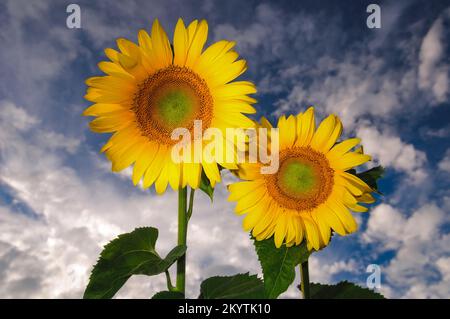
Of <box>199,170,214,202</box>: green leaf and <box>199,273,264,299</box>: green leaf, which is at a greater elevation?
<box>199,170,214,202</box>: green leaf

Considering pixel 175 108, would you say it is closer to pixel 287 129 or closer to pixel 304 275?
pixel 287 129

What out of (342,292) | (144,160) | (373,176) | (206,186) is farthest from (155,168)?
(342,292)

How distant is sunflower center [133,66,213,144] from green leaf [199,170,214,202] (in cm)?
34

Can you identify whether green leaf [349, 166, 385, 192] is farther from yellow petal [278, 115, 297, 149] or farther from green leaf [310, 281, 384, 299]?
green leaf [310, 281, 384, 299]

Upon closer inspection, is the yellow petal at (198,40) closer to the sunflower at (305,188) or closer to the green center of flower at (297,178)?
the sunflower at (305,188)

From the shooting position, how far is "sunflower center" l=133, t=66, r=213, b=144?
119 inches

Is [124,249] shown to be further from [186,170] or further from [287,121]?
[287,121]

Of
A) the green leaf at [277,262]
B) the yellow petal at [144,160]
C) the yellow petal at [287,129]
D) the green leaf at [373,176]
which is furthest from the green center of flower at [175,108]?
the green leaf at [373,176]

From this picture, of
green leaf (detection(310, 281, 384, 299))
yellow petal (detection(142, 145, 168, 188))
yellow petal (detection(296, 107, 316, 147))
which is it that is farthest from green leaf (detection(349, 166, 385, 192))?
yellow petal (detection(142, 145, 168, 188))
